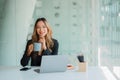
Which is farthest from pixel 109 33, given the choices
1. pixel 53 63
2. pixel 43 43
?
pixel 53 63

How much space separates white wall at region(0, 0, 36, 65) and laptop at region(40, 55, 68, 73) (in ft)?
5.81

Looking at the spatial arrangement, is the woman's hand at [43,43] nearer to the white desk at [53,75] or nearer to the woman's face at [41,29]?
the woman's face at [41,29]

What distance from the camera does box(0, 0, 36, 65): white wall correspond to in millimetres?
3818

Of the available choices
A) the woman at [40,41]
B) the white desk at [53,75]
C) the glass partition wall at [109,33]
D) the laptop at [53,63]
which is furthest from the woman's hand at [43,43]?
the glass partition wall at [109,33]

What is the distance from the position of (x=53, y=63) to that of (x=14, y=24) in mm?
1881

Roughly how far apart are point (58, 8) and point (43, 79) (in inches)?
81.4

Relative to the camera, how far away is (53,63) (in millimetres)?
2154

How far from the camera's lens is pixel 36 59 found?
2848 mm

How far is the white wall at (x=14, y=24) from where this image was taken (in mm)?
3818

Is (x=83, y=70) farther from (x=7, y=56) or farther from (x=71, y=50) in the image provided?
(x=7, y=56)

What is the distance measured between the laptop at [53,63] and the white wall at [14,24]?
1770 millimetres

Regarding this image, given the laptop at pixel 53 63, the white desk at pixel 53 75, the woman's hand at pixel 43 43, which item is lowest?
the white desk at pixel 53 75

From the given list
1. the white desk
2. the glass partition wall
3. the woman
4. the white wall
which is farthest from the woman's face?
the glass partition wall

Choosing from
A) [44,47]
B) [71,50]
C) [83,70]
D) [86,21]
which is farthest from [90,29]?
[83,70]
